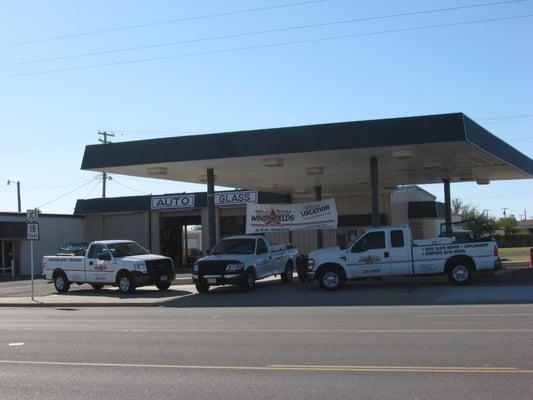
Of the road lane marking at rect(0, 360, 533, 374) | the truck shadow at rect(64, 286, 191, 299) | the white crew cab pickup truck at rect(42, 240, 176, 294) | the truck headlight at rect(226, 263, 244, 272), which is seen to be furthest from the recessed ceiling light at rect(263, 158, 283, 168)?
the road lane marking at rect(0, 360, 533, 374)

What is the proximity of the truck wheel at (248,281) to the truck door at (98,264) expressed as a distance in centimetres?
539

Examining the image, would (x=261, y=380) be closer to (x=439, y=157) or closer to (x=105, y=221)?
(x=439, y=157)

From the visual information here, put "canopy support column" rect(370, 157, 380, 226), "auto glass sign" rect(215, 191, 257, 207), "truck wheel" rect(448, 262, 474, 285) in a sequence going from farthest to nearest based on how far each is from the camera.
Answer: "auto glass sign" rect(215, 191, 257, 207) → "canopy support column" rect(370, 157, 380, 226) → "truck wheel" rect(448, 262, 474, 285)

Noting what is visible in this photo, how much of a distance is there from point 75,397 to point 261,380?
214 cm

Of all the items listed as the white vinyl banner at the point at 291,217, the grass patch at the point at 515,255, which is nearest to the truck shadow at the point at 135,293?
the white vinyl banner at the point at 291,217

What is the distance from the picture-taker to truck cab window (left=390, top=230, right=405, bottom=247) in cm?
2139

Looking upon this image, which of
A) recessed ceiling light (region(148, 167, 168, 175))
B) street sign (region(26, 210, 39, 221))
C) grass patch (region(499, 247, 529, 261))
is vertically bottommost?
grass patch (region(499, 247, 529, 261))

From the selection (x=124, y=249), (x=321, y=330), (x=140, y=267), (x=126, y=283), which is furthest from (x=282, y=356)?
(x=124, y=249)

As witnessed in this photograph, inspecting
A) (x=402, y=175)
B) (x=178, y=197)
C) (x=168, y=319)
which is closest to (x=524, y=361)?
(x=168, y=319)

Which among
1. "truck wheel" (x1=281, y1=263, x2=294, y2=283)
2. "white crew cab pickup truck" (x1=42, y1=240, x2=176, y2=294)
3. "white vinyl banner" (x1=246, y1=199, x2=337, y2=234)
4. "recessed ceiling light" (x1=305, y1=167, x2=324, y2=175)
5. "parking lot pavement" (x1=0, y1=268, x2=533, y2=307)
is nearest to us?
"parking lot pavement" (x1=0, y1=268, x2=533, y2=307)

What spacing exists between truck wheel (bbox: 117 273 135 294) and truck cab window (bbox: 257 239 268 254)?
4.69 meters

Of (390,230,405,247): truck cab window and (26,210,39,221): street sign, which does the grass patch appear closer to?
(390,230,405,247): truck cab window

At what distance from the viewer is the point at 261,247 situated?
2430 centimetres

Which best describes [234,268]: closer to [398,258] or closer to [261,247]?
[261,247]
